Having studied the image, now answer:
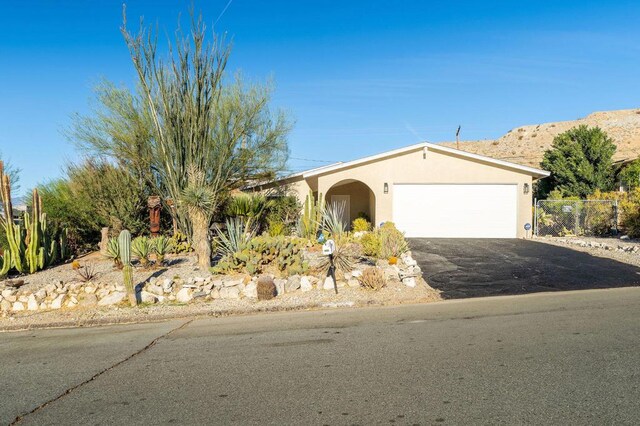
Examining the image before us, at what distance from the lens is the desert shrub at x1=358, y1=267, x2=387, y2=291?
10.5 meters

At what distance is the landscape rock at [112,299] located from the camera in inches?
386

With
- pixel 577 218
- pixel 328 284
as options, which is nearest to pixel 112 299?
pixel 328 284

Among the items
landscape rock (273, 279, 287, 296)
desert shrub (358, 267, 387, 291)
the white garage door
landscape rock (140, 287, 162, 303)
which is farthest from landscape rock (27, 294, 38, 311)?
the white garage door

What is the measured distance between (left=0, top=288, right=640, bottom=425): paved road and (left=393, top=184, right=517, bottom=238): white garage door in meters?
13.6

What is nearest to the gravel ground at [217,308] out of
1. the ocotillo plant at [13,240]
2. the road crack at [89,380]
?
the road crack at [89,380]

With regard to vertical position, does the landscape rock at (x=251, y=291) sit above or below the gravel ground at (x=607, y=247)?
above

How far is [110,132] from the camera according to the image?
703 inches

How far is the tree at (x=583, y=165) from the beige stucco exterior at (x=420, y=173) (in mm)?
12502

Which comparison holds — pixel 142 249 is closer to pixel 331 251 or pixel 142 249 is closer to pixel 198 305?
pixel 198 305

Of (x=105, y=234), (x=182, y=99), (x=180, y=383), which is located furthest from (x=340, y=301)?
(x=105, y=234)

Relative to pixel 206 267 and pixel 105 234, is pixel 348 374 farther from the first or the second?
pixel 105 234

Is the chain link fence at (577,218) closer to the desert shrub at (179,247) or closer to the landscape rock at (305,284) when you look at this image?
the landscape rock at (305,284)

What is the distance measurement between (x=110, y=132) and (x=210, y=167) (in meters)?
6.61

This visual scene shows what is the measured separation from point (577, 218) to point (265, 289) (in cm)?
1704
